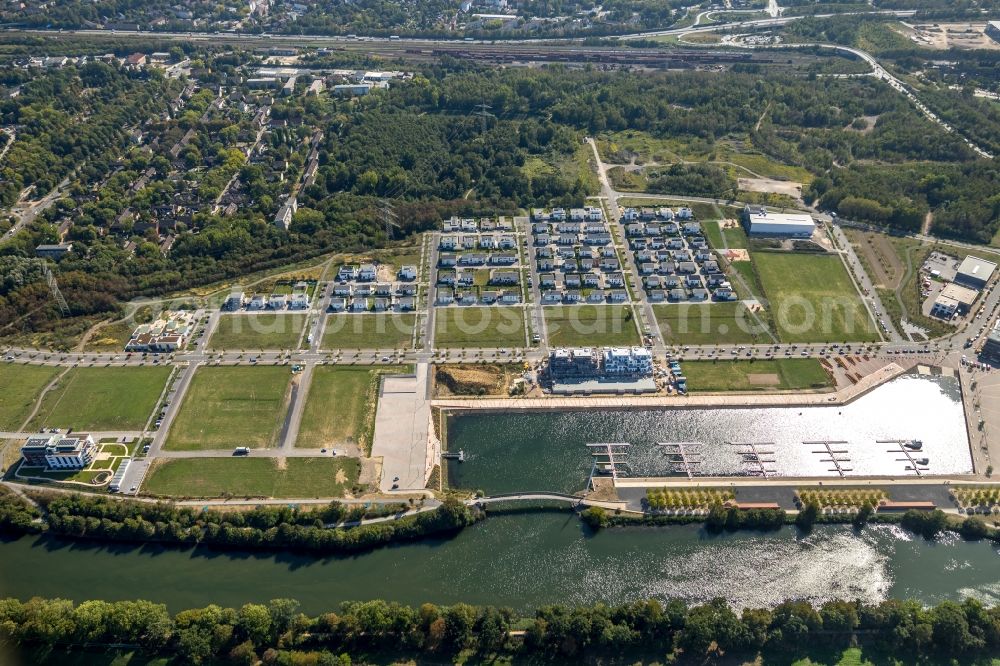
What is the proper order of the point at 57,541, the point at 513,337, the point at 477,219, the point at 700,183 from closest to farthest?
the point at 57,541 → the point at 513,337 → the point at 477,219 → the point at 700,183

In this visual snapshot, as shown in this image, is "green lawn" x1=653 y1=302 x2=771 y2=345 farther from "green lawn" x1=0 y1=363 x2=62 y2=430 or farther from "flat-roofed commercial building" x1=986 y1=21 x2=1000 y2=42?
"flat-roofed commercial building" x1=986 y1=21 x2=1000 y2=42

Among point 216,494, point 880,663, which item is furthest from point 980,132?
point 216,494

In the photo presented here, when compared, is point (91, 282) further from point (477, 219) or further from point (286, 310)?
point (477, 219)

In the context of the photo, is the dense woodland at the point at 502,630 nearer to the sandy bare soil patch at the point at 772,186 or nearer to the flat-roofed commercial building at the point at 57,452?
the flat-roofed commercial building at the point at 57,452

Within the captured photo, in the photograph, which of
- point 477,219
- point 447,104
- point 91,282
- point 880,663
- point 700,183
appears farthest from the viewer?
point 447,104

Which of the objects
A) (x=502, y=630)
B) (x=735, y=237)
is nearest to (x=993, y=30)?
(x=735, y=237)

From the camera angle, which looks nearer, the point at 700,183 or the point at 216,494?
the point at 216,494

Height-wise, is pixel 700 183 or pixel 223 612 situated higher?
pixel 700 183

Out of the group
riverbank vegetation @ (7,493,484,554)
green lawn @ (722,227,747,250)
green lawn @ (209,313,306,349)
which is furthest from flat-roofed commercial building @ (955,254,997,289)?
green lawn @ (209,313,306,349)
